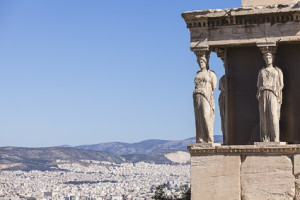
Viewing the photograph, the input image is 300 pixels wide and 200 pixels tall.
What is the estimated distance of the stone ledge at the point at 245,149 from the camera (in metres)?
12.2

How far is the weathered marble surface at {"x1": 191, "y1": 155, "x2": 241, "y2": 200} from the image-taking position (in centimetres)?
1252

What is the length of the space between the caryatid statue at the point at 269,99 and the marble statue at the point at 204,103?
76cm

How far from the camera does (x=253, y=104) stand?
13188 millimetres

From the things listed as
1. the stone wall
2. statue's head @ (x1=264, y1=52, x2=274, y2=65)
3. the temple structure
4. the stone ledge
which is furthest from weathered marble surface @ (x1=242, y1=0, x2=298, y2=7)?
the stone ledge

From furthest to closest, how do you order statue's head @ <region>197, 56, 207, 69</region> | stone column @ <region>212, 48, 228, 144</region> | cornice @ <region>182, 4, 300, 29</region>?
stone column @ <region>212, 48, 228, 144</region> → statue's head @ <region>197, 56, 207, 69</region> → cornice @ <region>182, 4, 300, 29</region>

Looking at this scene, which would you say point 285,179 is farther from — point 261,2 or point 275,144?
point 261,2

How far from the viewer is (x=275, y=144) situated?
1229 cm

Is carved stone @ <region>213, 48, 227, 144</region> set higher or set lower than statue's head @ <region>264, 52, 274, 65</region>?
lower

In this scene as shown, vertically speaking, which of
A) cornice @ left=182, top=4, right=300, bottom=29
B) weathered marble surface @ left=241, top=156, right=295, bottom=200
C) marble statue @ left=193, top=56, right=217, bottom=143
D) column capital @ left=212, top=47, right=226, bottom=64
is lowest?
weathered marble surface @ left=241, top=156, right=295, bottom=200

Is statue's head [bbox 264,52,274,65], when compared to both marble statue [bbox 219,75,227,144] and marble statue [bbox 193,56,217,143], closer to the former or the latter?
marble statue [bbox 193,56,217,143]

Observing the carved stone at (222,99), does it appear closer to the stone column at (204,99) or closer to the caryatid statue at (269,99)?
→ the stone column at (204,99)

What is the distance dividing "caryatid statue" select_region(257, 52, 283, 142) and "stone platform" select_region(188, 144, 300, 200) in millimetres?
242

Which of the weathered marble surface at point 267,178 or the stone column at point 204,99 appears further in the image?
the stone column at point 204,99

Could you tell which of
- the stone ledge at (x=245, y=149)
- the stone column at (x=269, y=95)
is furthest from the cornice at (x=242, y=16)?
the stone ledge at (x=245, y=149)
